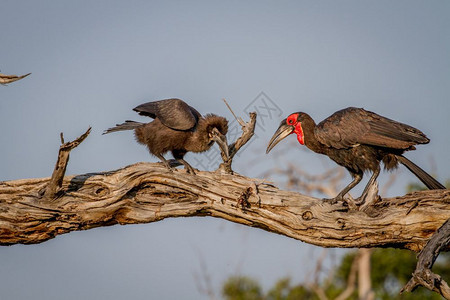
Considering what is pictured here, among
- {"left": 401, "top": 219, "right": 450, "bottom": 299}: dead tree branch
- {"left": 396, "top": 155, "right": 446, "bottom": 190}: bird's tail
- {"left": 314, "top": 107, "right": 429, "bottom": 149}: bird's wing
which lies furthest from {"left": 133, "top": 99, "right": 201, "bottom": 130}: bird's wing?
{"left": 401, "top": 219, "right": 450, "bottom": 299}: dead tree branch

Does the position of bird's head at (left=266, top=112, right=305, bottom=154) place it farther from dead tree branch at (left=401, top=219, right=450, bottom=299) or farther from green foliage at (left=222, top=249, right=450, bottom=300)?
green foliage at (left=222, top=249, right=450, bottom=300)

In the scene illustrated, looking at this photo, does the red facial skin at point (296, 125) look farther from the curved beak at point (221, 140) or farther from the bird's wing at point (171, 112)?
the bird's wing at point (171, 112)

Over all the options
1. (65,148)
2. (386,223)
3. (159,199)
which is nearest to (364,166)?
(386,223)

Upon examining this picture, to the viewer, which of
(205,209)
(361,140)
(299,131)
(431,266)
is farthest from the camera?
(299,131)

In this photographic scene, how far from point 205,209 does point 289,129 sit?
1599 mm

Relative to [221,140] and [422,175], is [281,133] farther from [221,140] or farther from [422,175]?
[422,175]

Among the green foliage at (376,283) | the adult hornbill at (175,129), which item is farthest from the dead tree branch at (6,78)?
the green foliage at (376,283)

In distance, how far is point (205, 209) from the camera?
5238mm

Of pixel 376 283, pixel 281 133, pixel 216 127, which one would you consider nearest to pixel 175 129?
pixel 216 127

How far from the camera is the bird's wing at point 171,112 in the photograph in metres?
6.43

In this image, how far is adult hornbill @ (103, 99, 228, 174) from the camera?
6.45 m

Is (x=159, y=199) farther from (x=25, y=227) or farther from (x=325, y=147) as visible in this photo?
(x=325, y=147)

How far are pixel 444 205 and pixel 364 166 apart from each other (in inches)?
42.8

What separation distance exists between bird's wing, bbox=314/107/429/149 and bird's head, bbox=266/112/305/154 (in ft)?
0.79
